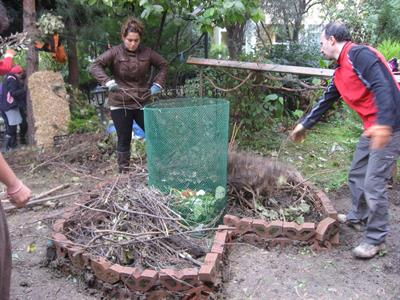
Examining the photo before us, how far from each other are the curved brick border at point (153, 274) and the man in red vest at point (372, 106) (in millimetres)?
1120

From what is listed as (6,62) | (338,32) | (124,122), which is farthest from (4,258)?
(6,62)

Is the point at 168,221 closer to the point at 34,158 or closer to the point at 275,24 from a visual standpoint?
→ the point at 34,158

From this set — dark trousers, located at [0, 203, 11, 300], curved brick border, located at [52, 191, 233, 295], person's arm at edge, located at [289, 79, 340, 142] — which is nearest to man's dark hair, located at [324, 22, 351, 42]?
person's arm at edge, located at [289, 79, 340, 142]

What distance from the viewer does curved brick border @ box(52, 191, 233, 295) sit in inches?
119

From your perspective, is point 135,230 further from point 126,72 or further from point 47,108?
point 47,108

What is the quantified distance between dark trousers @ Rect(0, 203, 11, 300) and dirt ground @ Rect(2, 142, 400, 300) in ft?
3.72

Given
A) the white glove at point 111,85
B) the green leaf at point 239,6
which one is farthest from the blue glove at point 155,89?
the green leaf at point 239,6

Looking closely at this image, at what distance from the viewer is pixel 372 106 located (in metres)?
3.32

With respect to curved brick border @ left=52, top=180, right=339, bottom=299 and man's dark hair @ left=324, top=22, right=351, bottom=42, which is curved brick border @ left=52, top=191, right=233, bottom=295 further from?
man's dark hair @ left=324, top=22, right=351, bottom=42

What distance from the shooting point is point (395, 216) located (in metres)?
4.22

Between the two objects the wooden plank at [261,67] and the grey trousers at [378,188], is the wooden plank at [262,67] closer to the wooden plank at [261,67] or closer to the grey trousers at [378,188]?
the wooden plank at [261,67]

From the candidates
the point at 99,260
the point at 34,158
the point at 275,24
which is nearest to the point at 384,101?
the point at 99,260

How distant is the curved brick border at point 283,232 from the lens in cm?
359

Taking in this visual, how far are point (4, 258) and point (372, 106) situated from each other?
258 centimetres
